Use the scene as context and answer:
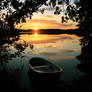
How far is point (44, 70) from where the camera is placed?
47.0 feet

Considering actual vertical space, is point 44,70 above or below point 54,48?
above

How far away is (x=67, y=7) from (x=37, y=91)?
829cm

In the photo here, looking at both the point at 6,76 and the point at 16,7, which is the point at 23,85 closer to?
the point at 6,76

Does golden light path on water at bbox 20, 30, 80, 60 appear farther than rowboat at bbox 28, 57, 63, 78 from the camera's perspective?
Yes

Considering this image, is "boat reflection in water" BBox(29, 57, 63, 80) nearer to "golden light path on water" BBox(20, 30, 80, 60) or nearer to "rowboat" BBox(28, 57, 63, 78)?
"rowboat" BBox(28, 57, 63, 78)

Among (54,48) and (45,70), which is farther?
(54,48)

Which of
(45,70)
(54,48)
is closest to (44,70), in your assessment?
(45,70)

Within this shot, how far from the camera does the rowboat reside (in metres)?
12.5

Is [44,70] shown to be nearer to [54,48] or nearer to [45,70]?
[45,70]

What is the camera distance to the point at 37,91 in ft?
40.4

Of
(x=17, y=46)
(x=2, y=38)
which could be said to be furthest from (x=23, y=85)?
(x=2, y=38)

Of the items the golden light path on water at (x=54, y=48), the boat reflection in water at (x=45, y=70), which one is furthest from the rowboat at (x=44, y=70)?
the golden light path on water at (x=54, y=48)

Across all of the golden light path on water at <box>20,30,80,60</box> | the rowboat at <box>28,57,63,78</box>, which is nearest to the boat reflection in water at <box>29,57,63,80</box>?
the rowboat at <box>28,57,63,78</box>

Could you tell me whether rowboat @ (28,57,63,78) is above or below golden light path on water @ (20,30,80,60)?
above
